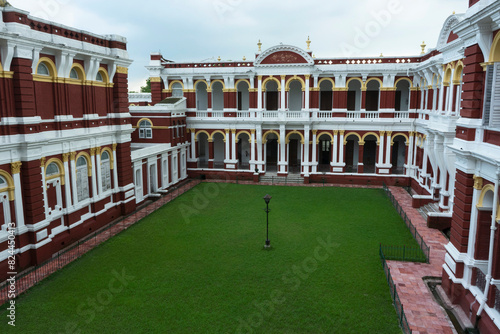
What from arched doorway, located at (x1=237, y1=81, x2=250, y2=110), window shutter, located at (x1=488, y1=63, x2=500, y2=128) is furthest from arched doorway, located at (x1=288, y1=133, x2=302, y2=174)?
window shutter, located at (x1=488, y1=63, x2=500, y2=128)

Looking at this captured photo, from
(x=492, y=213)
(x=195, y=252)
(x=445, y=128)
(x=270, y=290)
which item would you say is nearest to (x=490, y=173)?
(x=492, y=213)

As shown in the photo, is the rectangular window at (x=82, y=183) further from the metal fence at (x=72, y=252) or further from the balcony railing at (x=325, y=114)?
the balcony railing at (x=325, y=114)

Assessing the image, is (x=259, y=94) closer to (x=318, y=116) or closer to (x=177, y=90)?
(x=318, y=116)

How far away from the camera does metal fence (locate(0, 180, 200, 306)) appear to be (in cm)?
1313

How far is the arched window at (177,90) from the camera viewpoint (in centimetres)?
3146

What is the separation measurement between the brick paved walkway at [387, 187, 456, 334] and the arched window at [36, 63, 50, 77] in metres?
15.8

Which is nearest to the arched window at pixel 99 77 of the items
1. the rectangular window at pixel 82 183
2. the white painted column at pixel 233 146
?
the rectangular window at pixel 82 183

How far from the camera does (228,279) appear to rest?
13.7 meters

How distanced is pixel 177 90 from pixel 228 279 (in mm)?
21340

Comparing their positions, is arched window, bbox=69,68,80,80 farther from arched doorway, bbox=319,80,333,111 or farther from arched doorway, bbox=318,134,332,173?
arched doorway, bbox=318,134,332,173

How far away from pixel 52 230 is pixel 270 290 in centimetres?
953

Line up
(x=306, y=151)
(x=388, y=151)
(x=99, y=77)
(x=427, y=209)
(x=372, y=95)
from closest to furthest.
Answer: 1. (x=99, y=77)
2. (x=427, y=209)
3. (x=388, y=151)
4. (x=306, y=151)
5. (x=372, y=95)

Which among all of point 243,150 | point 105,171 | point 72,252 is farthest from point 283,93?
point 72,252

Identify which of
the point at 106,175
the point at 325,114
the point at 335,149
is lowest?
the point at 106,175
